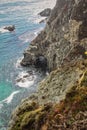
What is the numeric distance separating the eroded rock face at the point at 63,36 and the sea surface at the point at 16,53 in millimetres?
3555

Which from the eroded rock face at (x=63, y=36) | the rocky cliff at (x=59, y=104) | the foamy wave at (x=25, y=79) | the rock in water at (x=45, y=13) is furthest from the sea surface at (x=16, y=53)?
the rocky cliff at (x=59, y=104)

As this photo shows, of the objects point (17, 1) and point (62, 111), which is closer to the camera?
point (62, 111)

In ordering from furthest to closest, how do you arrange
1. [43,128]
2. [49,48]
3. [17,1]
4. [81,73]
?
[17,1]
[49,48]
[81,73]
[43,128]

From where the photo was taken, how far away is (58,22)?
46969mm

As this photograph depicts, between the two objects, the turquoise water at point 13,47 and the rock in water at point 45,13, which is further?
the rock in water at point 45,13

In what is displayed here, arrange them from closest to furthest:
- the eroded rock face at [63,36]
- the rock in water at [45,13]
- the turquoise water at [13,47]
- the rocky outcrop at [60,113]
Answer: the rocky outcrop at [60,113], the eroded rock face at [63,36], the turquoise water at [13,47], the rock in water at [45,13]

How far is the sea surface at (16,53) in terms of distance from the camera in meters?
38.9

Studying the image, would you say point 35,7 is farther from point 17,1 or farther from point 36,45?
point 36,45

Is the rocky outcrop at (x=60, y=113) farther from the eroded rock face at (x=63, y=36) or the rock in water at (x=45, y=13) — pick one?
the rock in water at (x=45, y=13)

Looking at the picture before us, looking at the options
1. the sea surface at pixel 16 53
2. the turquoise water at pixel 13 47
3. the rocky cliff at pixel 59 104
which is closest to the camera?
the rocky cliff at pixel 59 104

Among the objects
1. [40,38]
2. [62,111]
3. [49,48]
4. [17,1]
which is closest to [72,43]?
[49,48]

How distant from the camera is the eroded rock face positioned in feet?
118

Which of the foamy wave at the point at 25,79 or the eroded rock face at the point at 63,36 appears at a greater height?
the eroded rock face at the point at 63,36

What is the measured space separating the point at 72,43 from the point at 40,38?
17.8 meters
